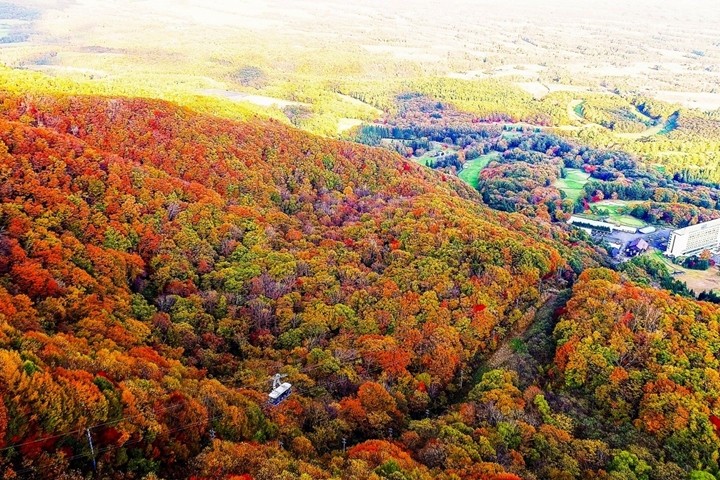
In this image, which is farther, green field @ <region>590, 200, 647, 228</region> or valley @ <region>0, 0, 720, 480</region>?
green field @ <region>590, 200, 647, 228</region>

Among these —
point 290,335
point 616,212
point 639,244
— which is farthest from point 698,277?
point 290,335

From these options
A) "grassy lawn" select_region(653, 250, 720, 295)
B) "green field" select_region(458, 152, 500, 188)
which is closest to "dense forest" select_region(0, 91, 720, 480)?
"grassy lawn" select_region(653, 250, 720, 295)

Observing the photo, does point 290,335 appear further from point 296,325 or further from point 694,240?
point 694,240

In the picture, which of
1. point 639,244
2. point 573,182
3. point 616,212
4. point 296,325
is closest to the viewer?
point 296,325

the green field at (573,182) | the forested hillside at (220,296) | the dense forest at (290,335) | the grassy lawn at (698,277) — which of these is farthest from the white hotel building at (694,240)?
the dense forest at (290,335)

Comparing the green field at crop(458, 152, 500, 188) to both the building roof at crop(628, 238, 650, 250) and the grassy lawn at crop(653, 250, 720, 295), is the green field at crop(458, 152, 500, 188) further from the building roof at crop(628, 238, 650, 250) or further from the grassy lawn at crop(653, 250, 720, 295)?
the grassy lawn at crop(653, 250, 720, 295)

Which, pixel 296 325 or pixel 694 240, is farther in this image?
pixel 694 240

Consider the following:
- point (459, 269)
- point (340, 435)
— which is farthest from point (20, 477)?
point (459, 269)
